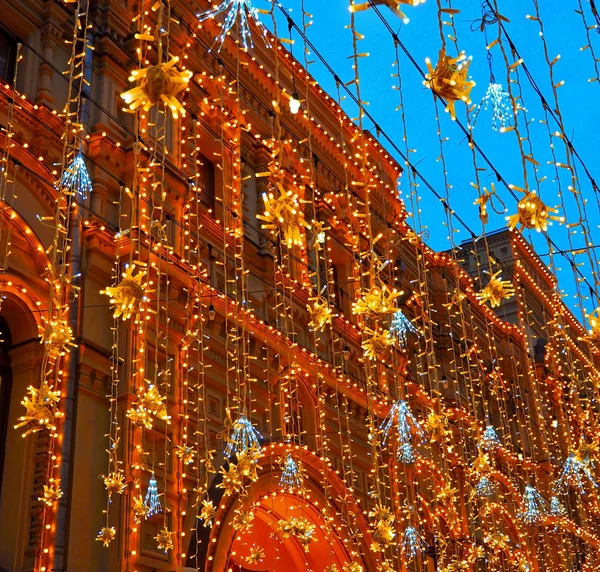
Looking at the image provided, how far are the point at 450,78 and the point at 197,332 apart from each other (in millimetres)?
6142

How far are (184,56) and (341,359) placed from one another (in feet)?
17.0

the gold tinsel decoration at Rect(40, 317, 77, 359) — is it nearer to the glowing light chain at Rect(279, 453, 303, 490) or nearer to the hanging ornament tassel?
the hanging ornament tassel

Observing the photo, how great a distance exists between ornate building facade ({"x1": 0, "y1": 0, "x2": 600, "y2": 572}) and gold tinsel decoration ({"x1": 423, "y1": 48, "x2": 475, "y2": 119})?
1402 mm

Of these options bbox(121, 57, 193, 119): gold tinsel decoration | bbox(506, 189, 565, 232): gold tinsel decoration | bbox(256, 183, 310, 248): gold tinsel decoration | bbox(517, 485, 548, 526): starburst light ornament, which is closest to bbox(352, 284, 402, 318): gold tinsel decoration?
bbox(256, 183, 310, 248): gold tinsel decoration

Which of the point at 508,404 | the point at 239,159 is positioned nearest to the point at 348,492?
the point at 239,159

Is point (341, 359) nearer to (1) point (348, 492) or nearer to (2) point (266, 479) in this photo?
(1) point (348, 492)

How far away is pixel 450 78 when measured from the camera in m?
5.42

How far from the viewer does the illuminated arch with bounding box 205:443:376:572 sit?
1180cm

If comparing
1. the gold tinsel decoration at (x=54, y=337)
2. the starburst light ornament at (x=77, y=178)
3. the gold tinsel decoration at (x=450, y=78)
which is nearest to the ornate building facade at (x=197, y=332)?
the gold tinsel decoration at (x=54, y=337)

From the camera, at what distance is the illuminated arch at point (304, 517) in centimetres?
1180

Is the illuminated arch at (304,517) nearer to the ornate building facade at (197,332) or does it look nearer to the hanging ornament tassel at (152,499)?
the ornate building facade at (197,332)

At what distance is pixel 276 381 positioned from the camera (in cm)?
1234

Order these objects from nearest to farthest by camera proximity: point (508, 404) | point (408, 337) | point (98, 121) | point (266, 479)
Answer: point (98, 121)
point (266, 479)
point (408, 337)
point (508, 404)

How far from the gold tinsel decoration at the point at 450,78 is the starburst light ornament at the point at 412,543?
9161 millimetres
